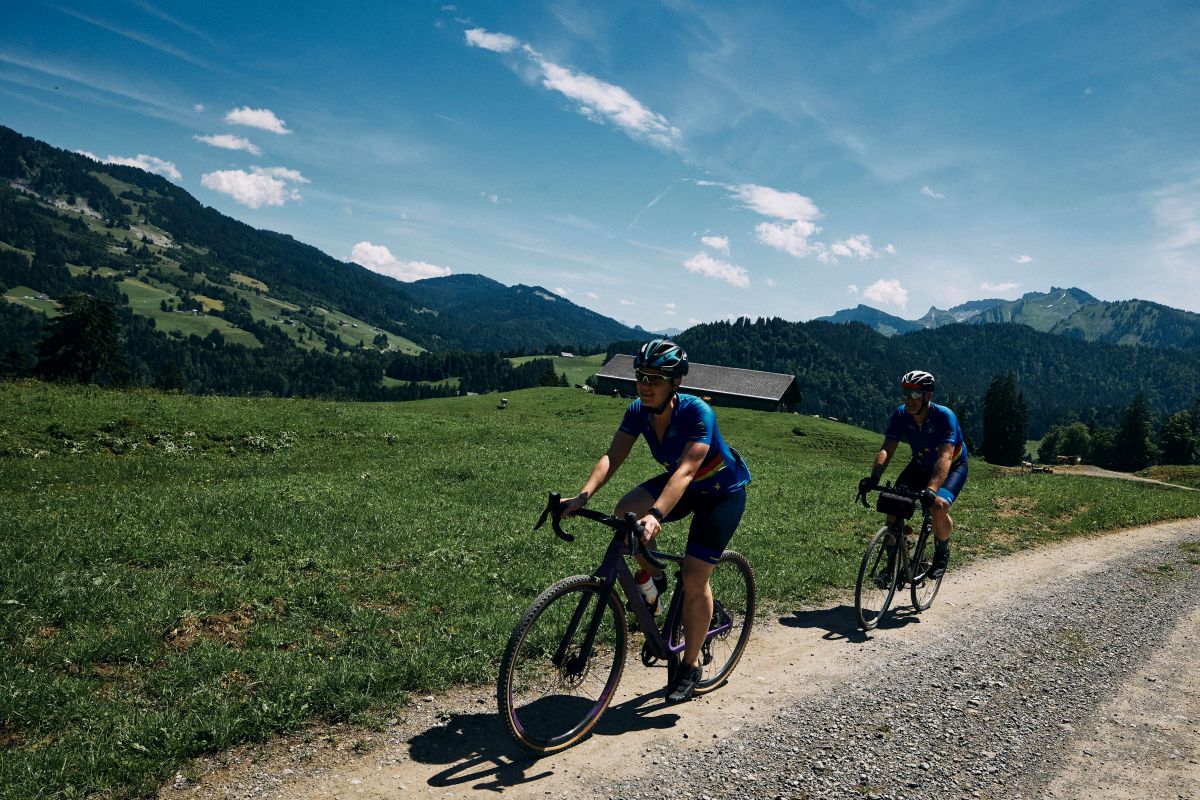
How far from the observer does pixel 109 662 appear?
647 cm

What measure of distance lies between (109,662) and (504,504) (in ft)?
36.5

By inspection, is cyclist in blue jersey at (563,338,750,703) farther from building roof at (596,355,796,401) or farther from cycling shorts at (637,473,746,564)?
building roof at (596,355,796,401)

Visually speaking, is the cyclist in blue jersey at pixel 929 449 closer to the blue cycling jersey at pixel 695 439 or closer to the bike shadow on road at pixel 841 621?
the bike shadow on road at pixel 841 621

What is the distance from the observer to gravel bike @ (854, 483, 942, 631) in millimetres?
9695

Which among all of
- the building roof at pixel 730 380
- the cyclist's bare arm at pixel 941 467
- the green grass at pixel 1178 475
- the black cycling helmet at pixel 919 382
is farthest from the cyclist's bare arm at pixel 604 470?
the building roof at pixel 730 380

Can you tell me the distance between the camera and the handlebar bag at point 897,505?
32.2ft

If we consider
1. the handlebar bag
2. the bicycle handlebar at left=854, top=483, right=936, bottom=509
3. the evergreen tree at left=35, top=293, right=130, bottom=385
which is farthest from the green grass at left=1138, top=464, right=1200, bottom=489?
the evergreen tree at left=35, top=293, right=130, bottom=385

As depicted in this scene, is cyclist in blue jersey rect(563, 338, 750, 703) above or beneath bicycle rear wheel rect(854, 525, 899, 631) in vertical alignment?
above

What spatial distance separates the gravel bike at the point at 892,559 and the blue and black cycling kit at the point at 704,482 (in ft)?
13.4

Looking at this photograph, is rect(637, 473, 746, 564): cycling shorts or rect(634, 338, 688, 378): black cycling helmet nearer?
rect(634, 338, 688, 378): black cycling helmet

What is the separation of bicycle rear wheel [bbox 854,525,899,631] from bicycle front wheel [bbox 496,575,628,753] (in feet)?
15.8

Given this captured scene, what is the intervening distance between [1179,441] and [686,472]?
14950 centimetres

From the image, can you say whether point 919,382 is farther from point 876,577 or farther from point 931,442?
point 876,577

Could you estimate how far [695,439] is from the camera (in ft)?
19.9
